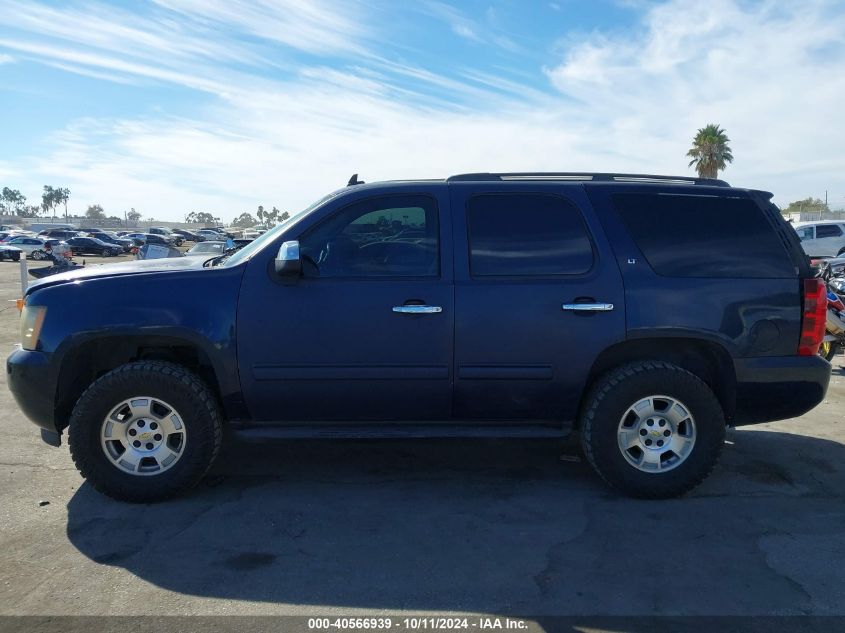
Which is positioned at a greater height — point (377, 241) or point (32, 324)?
point (377, 241)

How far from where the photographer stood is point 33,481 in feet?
15.7

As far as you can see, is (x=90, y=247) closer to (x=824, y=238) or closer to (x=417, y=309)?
(x=824, y=238)

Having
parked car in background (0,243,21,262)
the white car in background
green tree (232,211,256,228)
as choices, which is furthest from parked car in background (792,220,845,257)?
green tree (232,211,256,228)

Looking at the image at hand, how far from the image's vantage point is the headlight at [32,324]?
439cm

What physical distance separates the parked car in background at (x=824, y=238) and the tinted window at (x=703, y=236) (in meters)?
23.1

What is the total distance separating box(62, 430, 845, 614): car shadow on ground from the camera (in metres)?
3.39

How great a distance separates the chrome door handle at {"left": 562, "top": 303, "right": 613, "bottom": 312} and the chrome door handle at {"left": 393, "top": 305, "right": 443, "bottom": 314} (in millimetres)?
775

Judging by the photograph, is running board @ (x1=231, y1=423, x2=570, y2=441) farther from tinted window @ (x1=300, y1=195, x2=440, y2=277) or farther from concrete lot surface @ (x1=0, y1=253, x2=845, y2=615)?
tinted window @ (x1=300, y1=195, x2=440, y2=277)

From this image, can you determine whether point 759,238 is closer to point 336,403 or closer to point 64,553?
point 336,403

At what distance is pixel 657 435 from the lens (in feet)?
14.8

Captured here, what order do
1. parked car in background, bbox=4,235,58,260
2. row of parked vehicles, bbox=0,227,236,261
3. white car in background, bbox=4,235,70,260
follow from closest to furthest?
row of parked vehicles, bbox=0,227,236,261 → white car in background, bbox=4,235,70,260 → parked car in background, bbox=4,235,58,260

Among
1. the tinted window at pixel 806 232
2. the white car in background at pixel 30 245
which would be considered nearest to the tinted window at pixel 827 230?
the tinted window at pixel 806 232

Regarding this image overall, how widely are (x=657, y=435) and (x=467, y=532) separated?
1.38 meters

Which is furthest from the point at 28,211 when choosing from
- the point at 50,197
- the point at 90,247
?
the point at 90,247
